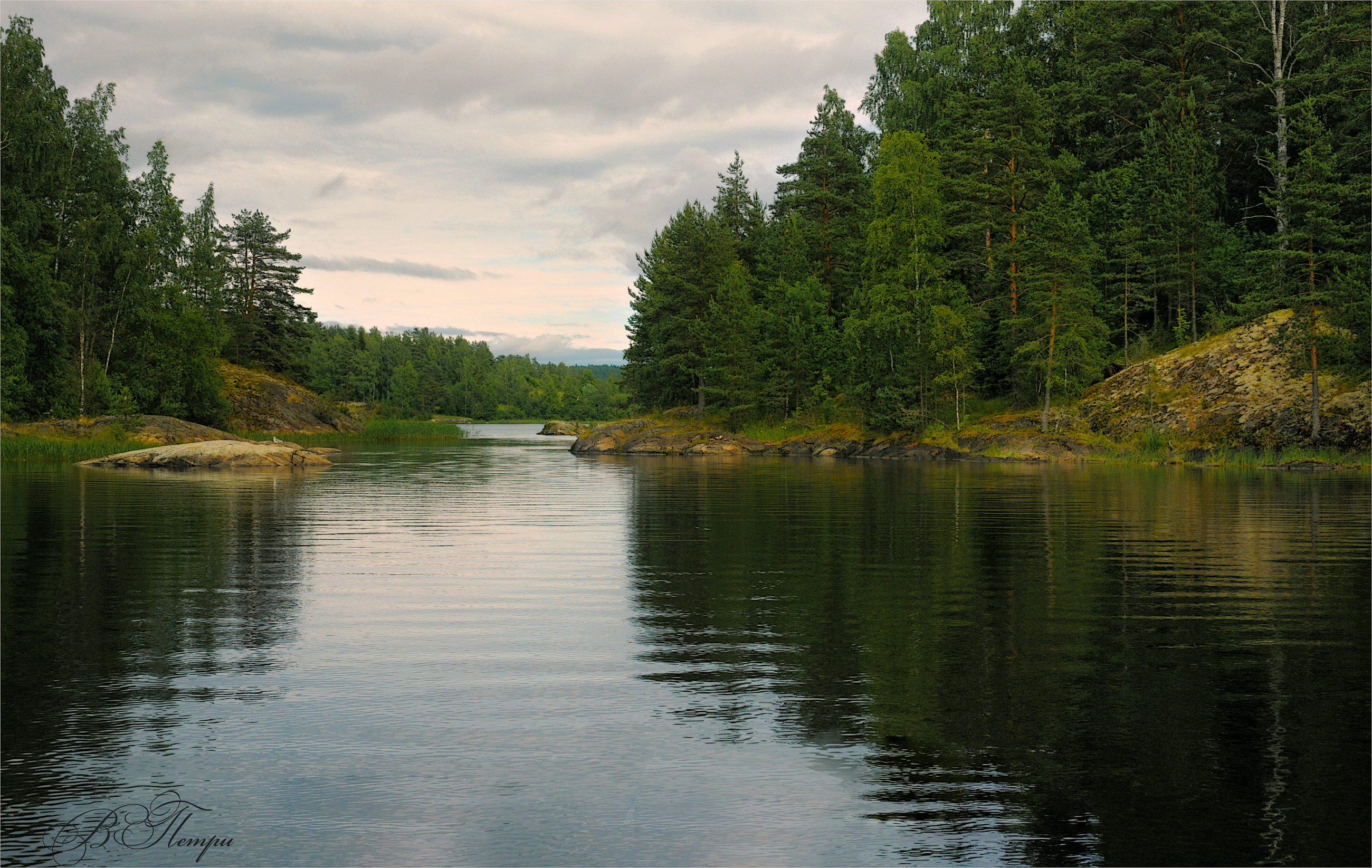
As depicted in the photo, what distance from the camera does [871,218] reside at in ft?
243

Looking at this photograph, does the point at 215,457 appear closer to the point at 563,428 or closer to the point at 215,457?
the point at 215,457

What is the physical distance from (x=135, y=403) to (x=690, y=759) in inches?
2782

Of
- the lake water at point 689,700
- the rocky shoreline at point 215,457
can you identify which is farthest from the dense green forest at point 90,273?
the lake water at point 689,700

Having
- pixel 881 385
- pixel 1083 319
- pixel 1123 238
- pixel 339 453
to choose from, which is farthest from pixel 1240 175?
pixel 339 453

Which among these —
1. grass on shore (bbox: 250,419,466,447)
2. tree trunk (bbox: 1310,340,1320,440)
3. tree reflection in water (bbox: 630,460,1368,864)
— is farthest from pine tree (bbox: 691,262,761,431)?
tree reflection in water (bbox: 630,460,1368,864)

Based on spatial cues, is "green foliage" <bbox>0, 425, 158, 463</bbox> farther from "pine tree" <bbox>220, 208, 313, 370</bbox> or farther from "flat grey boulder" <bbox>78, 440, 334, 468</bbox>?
"pine tree" <bbox>220, 208, 313, 370</bbox>

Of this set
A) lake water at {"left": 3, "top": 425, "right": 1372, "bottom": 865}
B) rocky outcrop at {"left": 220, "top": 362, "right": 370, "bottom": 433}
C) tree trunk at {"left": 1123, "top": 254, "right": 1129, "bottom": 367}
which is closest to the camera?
lake water at {"left": 3, "top": 425, "right": 1372, "bottom": 865}

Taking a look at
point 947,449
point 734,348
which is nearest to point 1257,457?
point 947,449

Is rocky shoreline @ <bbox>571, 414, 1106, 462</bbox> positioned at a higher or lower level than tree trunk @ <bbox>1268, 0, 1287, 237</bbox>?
lower

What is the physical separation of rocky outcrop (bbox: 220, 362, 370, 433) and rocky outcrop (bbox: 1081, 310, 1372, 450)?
6673cm

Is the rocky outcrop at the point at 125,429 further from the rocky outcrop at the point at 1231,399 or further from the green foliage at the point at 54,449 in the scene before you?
the rocky outcrop at the point at 1231,399

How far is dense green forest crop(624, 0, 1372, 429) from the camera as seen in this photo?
2117 inches

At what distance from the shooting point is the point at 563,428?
489 feet

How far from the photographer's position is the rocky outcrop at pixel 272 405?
86250mm
